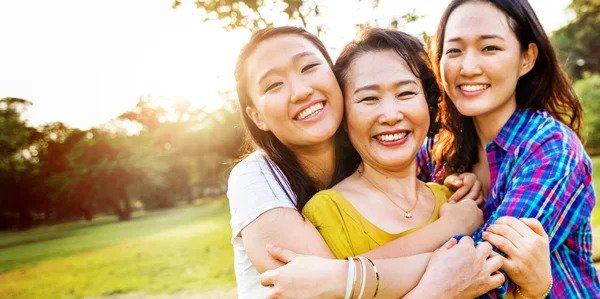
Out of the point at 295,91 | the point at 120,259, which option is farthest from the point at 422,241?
the point at 120,259

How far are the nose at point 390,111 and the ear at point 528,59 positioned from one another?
89 centimetres

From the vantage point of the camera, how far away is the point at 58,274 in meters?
13.8

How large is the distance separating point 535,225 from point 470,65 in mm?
914

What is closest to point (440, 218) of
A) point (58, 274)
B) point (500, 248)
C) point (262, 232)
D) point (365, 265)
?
point (500, 248)

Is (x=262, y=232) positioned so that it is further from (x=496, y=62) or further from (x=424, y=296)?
(x=496, y=62)

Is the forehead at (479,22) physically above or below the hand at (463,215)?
above

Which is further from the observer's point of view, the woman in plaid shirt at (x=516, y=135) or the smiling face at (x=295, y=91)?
the smiling face at (x=295, y=91)

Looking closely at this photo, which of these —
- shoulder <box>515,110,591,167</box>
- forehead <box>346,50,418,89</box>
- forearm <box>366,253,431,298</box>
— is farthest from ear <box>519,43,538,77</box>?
forearm <box>366,253,431,298</box>

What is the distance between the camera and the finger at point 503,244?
7.75ft

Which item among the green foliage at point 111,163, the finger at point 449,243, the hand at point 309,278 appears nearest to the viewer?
the hand at point 309,278

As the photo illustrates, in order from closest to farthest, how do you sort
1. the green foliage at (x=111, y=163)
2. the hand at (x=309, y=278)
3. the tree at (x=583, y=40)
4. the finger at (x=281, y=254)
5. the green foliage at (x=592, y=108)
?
the hand at (x=309, y=278)
the finger at (x=281, y=254)
the green foliage at (x=111, y=163)
the green foliage at (x=592, y=108)
the tree at (x=583, y=40)

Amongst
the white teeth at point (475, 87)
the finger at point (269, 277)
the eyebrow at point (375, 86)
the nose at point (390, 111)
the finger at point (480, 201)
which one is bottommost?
the finger at point (269, 277)

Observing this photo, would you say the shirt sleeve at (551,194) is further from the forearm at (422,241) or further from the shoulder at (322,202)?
the shoulder at (322,202)

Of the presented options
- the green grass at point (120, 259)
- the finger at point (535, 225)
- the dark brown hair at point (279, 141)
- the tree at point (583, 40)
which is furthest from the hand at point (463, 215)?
the tree at point (583, 40)
